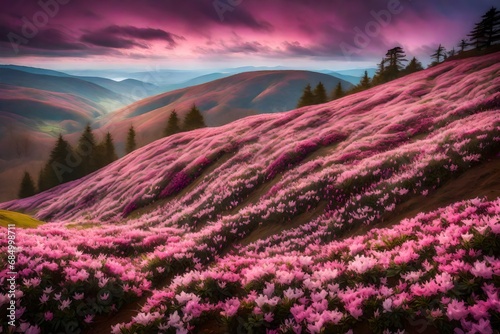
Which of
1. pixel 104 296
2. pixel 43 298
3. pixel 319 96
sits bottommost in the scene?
pixel 104 296

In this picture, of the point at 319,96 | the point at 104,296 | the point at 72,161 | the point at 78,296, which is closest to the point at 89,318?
the point at 104,296

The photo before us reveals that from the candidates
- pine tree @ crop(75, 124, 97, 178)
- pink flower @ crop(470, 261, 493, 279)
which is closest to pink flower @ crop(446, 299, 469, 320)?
pink flower @ crop(470, 261, 493, 279)

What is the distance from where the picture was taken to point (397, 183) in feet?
40.6

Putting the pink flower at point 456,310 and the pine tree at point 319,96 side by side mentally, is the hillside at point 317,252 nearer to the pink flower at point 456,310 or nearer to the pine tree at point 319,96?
the pink flower at point 456,310

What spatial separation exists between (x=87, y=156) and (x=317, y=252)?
298 ft

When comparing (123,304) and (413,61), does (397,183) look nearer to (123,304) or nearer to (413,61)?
(123,304)

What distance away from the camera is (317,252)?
9.54 meters

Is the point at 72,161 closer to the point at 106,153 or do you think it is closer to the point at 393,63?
the point at 106,153

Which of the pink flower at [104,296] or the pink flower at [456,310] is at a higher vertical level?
the pink flower at [456,310]

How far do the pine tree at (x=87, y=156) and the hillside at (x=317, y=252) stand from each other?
72427mm

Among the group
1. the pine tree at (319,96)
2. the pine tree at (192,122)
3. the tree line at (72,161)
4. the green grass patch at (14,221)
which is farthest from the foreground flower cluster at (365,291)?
the pine tree at (319,96)

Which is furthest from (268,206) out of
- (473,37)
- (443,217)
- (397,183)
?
(473,37)

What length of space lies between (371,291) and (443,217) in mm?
4325

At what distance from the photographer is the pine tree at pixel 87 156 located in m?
84.1
